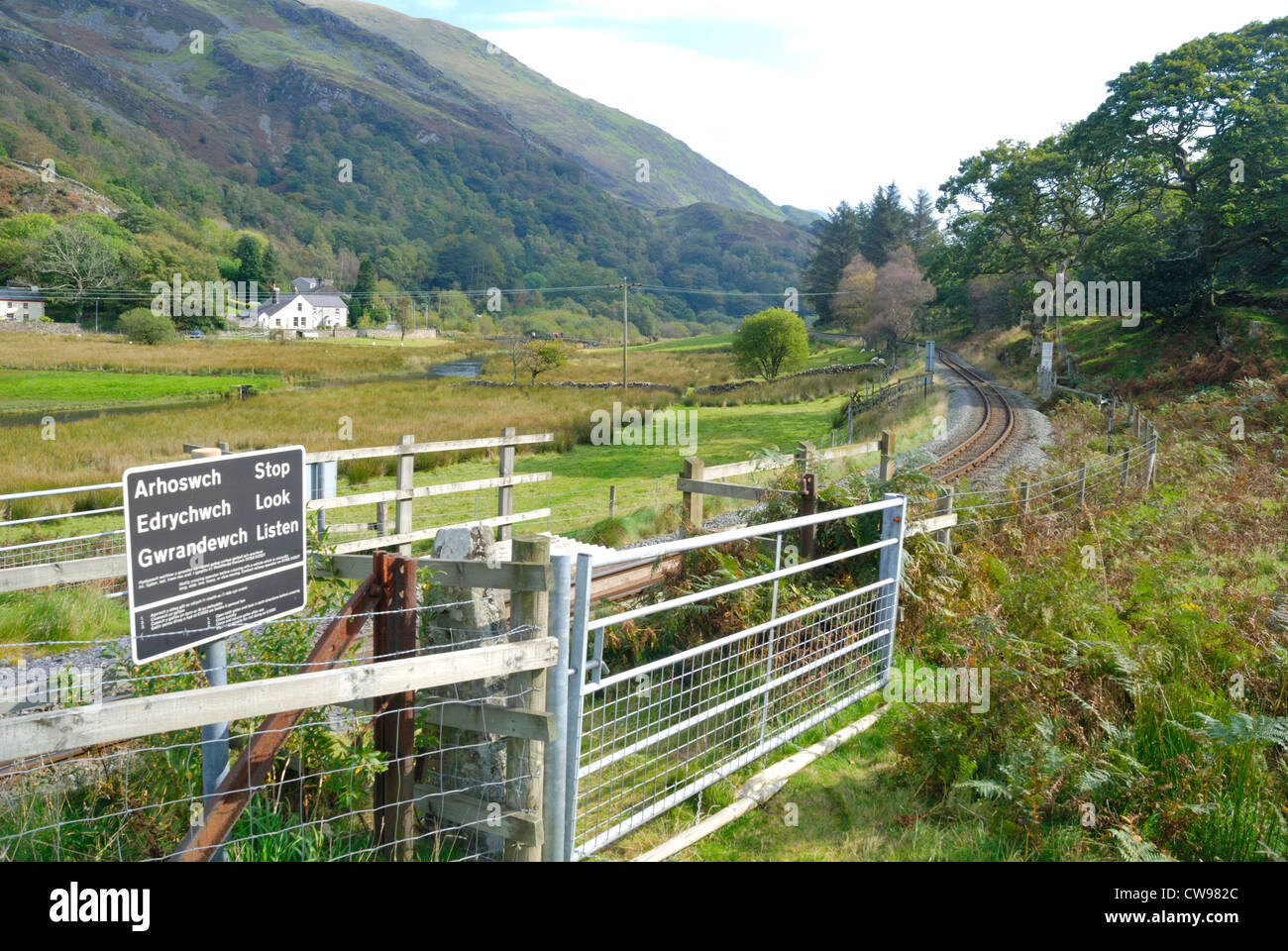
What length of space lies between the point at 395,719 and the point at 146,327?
7437 centimetres

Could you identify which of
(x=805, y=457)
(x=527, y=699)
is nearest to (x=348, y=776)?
(x=527, y=699)

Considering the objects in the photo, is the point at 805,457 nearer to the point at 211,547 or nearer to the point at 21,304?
the point at 211,547

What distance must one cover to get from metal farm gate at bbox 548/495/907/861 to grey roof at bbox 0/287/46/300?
288 feet

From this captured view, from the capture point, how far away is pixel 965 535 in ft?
27.8

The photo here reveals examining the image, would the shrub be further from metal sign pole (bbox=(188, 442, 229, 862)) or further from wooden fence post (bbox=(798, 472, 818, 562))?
metal sign pole (bbox=(188, 442, 229, 862))

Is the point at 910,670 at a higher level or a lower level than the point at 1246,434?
lower

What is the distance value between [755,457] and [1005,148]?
31.1 metres

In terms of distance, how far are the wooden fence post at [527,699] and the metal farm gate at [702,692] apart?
6 cm

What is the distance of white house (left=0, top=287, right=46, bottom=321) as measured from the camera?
72000mm

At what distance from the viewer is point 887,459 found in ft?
31.1

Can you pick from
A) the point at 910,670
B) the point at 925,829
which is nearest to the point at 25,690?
the point at 925,829

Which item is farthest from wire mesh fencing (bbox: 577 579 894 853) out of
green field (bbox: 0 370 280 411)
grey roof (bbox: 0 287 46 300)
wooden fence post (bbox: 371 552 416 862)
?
grey roof (bbox: 0 287 46 300)

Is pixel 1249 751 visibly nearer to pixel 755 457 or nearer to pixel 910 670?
pixel 910 670
